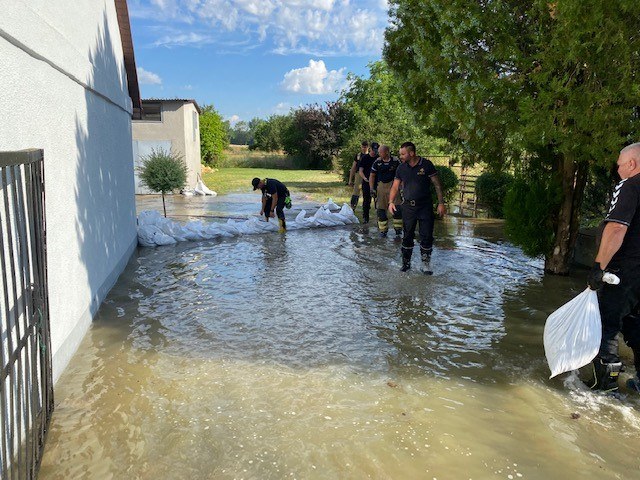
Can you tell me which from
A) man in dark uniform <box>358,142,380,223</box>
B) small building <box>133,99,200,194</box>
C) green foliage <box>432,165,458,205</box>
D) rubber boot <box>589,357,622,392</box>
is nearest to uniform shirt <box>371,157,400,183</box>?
man in dark uniform <box>358,142,380,223</box>

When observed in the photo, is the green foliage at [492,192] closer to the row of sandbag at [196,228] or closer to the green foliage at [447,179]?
the green foliage at [447,179]

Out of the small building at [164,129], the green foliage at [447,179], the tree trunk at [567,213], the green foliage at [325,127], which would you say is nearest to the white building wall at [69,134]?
the tree trunk at [567,213]

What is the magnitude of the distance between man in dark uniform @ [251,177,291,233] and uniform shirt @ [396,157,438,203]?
156 inches

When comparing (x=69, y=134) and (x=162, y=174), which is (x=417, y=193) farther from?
(x=162, y=174)

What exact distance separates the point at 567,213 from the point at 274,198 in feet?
19.1

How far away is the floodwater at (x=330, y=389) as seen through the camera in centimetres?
303

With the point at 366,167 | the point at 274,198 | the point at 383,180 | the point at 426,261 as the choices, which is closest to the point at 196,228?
the point at 274,198

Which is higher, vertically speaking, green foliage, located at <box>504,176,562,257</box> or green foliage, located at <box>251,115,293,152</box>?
green foliage, located at <box>251,115,293,152</box>

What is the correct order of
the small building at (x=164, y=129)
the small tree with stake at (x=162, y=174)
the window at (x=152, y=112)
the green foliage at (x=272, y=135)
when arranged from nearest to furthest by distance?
the small tree with stake at (x=162, y=174), the small building at (x=164, y=129), the window at (x=152, y=112), the green foliage at (x=272, y=135)

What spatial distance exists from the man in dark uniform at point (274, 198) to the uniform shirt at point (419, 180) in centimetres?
396

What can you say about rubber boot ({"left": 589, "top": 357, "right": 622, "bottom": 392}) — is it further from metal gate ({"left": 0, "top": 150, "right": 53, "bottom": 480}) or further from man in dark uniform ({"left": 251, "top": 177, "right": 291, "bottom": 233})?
man in dark uniform ({"left": 251, "top": 177, "right": 291, "bottom": 233})

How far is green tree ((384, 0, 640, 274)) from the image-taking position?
A: 15.6 ft

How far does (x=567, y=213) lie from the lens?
22.8 ft

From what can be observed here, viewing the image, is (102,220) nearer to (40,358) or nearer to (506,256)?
(40,358)
